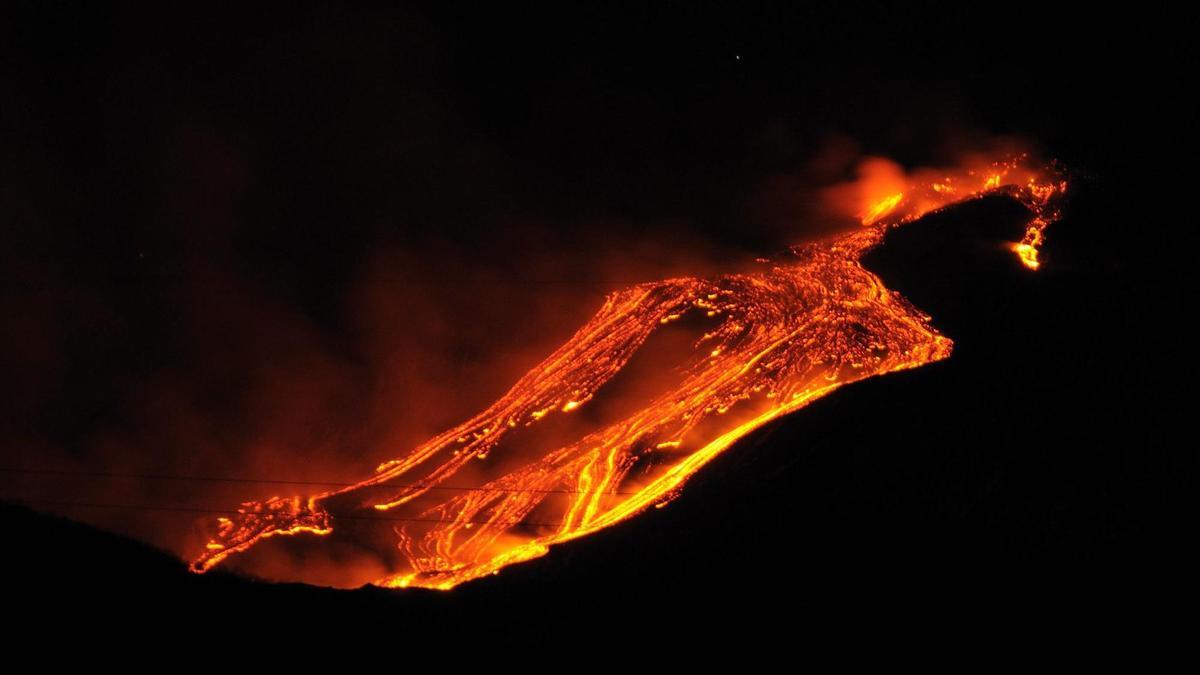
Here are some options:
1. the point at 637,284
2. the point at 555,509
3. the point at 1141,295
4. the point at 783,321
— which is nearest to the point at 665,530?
the point at 555,509

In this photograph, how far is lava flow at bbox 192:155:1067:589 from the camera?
40.9 ft

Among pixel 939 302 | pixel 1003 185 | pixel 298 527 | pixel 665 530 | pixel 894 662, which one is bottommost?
pixel 894 662

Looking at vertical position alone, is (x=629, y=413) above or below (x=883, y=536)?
above

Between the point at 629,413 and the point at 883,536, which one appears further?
the point at 629,413

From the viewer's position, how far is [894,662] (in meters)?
9.90

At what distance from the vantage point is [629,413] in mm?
14953

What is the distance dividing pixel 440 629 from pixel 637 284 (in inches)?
412

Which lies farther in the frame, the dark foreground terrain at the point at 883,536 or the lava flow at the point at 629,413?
the lava flow at the point at 629,413

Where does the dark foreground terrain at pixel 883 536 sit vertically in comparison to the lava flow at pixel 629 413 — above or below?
below

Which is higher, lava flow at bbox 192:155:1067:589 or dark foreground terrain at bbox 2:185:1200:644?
lava flow at bbox 192:155:1067:589

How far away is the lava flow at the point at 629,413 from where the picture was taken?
12.5 m

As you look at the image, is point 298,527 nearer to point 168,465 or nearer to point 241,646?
point 168,465

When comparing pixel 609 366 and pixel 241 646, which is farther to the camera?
pixel 609 366

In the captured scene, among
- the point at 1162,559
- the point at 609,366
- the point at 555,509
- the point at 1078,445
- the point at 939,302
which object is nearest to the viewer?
the point at 1162,559
